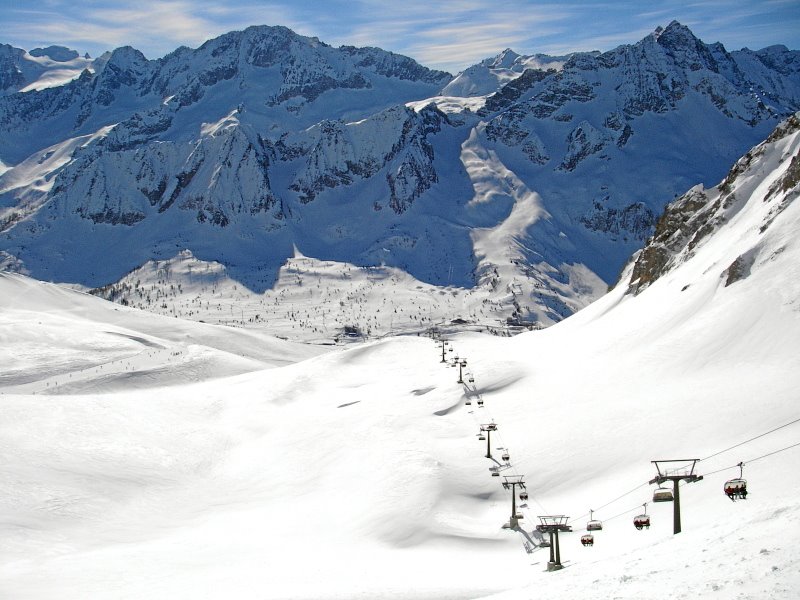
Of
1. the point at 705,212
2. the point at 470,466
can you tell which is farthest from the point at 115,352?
the point at 470,466

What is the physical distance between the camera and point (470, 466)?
7169 cm

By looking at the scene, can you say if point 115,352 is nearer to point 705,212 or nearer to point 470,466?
point 705,212

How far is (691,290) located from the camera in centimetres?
9212

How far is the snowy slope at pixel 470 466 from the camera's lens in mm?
46812

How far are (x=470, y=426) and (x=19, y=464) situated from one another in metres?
38.9

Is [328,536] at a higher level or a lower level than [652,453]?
lower

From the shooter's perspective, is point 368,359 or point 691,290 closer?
point 691,290

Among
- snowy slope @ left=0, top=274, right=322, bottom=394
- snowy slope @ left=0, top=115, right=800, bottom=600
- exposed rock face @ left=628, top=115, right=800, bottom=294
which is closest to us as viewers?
snowy slope @ left=0, top=115, right=800, bottom=600

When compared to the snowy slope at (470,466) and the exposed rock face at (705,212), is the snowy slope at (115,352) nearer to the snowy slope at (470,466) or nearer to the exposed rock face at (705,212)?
the snowy slope at (470,466)

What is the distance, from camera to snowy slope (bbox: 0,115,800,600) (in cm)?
4681

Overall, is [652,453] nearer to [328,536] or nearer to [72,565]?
[328,536]

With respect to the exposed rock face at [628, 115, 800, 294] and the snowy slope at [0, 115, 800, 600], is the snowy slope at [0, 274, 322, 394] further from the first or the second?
the exposed rock face at [628, 115, 800, 294]

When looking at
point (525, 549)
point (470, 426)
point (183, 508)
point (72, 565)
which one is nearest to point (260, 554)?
point (72, 565)

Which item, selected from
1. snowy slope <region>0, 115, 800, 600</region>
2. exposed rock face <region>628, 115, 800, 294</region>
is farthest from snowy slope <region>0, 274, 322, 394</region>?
exposed rock face <region>628, 115, 800, 294</region>
